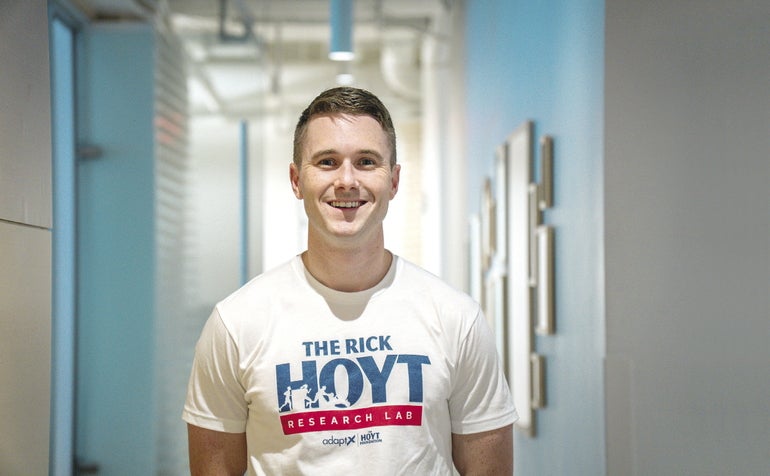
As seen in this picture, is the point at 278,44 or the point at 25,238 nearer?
the point at 25,238

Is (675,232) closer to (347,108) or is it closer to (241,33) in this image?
(347,108)

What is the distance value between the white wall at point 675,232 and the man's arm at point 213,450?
3.07 ft

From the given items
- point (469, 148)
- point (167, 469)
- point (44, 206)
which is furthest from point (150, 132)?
point (44, 206)

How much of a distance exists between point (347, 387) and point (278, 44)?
17.0 feet

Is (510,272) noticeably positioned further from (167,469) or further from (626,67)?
(167,469)

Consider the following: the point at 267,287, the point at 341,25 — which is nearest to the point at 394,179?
the point at 267,287

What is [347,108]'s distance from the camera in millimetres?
1702

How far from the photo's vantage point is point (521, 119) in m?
3.53

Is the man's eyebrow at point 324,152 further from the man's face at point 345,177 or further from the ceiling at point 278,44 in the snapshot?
the ceiling at point 278,44

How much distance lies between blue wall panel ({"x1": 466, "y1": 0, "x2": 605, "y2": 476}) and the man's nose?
2.73 ft

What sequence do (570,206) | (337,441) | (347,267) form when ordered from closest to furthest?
(337,441) < (347,267) < (570,206)

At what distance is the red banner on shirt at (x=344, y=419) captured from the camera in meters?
1.64

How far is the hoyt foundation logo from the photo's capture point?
1643 millimetres

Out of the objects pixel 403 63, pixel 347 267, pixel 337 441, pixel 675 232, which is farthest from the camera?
pixel 403 63
